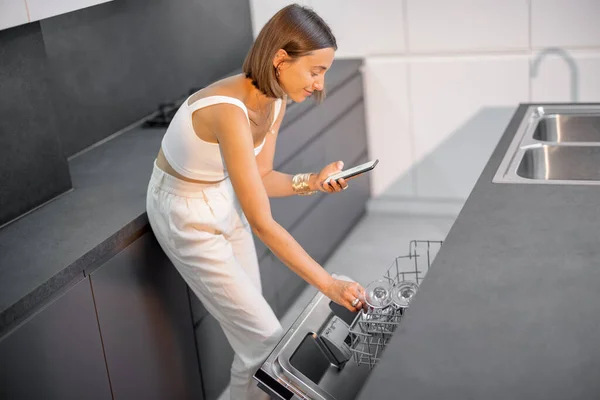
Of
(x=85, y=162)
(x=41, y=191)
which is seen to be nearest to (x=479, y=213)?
(x=41, y=191)

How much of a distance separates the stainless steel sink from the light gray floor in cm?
109

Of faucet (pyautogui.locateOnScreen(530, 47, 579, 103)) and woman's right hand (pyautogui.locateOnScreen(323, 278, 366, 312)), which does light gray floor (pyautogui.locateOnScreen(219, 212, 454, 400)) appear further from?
woman's right hand (pyautogui.locateOnScreen(323, 278, 366, 312))

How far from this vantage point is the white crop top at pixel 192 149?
201cm

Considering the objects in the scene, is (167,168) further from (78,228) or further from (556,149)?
(556,149)

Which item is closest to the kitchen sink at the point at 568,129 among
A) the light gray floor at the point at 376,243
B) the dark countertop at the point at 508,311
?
the dark countertop at the point at 508,311

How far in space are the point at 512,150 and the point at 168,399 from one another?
128cm

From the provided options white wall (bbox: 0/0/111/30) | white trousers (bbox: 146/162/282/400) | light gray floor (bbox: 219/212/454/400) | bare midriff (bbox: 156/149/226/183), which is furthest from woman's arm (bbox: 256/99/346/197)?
light gray floor (bbox: 219/212/454/400)

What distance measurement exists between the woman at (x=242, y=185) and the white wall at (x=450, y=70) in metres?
1.78

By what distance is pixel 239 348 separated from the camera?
7.38ft

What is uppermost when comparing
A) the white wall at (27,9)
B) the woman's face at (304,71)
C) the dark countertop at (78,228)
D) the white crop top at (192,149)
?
the white wall at (27,9)

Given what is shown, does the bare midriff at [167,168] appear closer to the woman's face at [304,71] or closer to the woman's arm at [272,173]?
the woman's arm at [272,173]

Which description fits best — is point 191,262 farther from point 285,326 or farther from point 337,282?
point 285,326

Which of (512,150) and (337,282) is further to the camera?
(512,150)

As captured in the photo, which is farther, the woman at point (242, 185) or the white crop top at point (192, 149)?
the white crop top at point (192, 149)
